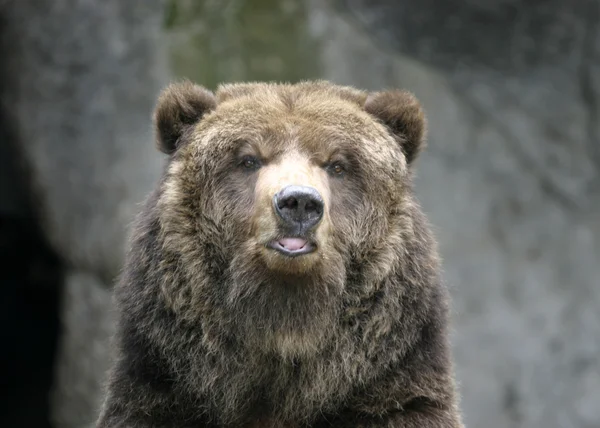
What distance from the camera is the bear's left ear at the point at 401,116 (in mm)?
5008

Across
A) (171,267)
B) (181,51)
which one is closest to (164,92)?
(171,267)

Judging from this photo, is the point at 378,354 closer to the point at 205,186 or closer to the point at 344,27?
the point at 205,186

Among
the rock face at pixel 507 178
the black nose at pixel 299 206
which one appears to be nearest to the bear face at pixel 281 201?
the black nose at pixel 299 206

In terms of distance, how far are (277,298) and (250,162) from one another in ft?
2.16

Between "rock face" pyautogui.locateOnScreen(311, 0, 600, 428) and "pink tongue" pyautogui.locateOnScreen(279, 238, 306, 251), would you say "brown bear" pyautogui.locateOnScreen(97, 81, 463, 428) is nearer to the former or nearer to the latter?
"pink tongue" pyautogui.locateOnScreen(279, 238, 306, 251)

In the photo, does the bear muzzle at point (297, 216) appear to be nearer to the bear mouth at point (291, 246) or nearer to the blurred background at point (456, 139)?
the bear mouth at point (291, 246)

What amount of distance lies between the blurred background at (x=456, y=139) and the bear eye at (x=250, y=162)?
4.74 meters

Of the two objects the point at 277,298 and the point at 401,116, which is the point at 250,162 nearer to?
the point at 277,298

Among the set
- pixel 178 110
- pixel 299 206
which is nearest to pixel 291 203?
pixel 299 206

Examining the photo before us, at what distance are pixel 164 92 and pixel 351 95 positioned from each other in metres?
0.94

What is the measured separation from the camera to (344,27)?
31.2 feet

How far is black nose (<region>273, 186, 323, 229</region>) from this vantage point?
423 cm

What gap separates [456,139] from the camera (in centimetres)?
960

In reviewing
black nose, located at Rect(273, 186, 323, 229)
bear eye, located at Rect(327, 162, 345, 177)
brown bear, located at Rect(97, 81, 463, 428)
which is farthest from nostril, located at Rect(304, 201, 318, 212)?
bear eye, located at Rect(327, 162, 345, 177)
